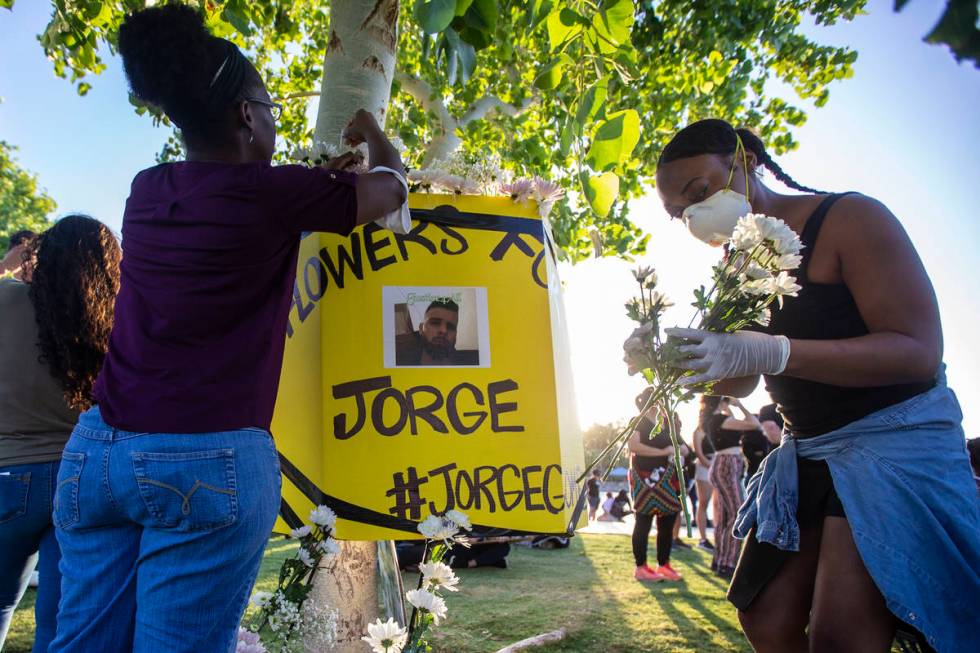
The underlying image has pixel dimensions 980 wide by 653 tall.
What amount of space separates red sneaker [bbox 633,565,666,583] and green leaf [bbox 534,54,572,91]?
189 inches

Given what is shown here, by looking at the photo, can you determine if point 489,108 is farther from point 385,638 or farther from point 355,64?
point 385,638

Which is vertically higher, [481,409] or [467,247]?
[467,247]

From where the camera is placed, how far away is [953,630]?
1.40 m

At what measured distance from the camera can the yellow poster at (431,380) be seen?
6.70 ft

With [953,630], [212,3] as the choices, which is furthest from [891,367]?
[212,3]

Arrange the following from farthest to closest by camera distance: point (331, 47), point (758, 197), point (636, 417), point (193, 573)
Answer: point (331, 47), point (758, 197), point (636, 417), point (193, 573)

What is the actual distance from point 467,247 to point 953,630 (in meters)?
1.59

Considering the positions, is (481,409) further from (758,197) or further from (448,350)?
(758,197)

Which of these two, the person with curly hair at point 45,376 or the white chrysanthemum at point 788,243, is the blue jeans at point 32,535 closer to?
the person with curly hair at point 45,376

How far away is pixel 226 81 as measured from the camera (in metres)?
1.50

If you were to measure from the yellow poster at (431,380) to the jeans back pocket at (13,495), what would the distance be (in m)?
0.95

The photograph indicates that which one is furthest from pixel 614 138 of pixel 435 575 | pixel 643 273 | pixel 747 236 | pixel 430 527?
pixel 435 575

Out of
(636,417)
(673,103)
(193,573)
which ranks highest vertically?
(673,103)

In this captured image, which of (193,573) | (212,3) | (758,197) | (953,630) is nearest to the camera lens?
(193,573)
